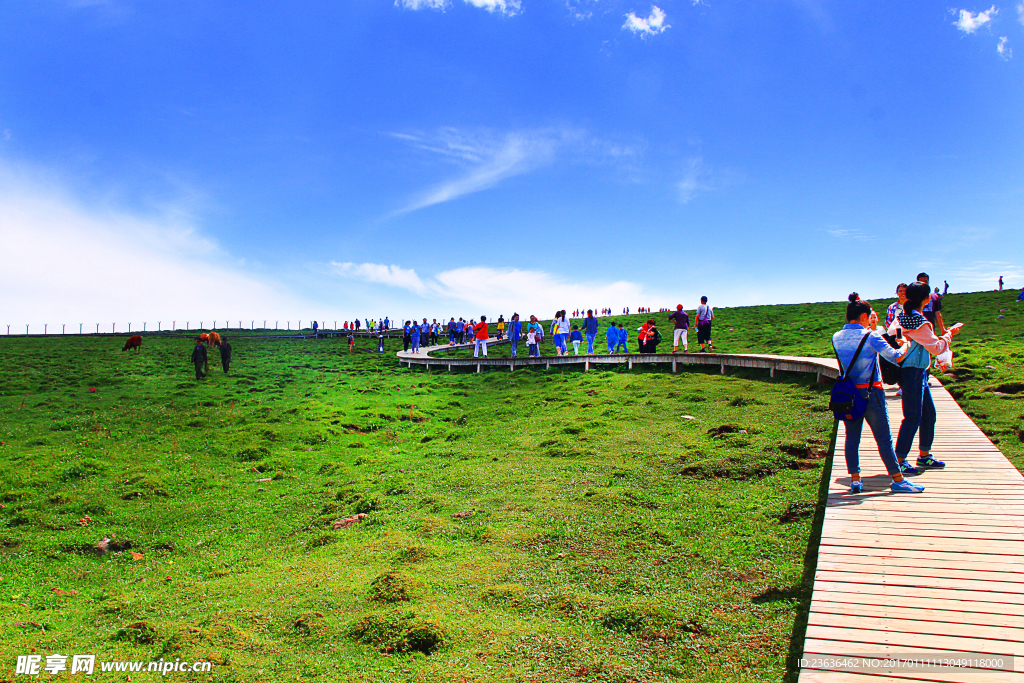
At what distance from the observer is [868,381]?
8172mm

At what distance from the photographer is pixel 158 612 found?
A: 9.07 m

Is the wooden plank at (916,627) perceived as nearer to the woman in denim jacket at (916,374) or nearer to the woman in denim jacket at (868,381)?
the woman in denim jacket at (868,381)

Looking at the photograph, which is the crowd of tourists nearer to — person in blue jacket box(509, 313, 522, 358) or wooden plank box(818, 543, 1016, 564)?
wooden plank box(818, 543, 1016, 564)

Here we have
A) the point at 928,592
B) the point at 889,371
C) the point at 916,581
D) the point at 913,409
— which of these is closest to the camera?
the point at 928,592

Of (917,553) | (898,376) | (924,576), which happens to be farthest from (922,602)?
(898,376)

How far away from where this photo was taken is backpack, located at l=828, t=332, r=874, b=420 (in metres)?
8.11

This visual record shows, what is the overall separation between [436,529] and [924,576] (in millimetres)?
7707

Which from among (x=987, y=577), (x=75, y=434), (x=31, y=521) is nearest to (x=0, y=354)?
(x=75, y=434)

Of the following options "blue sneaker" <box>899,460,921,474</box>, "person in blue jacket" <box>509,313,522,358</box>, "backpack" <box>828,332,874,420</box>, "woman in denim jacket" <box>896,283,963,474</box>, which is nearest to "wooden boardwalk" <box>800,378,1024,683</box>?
"blue sneaker" <box>899,460,921,474</box>

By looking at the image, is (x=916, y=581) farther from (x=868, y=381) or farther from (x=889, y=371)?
(x=889, y=371)

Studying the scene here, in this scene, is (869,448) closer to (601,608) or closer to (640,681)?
(601,608)

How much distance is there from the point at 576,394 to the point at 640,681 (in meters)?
18.6

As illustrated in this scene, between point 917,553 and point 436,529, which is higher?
point 917,553

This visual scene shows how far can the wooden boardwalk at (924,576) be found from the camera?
16.0ft
